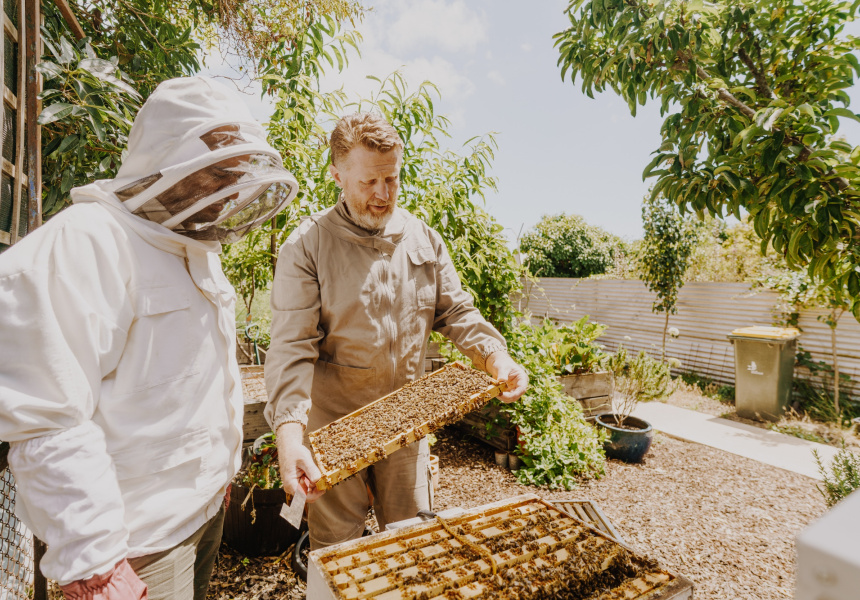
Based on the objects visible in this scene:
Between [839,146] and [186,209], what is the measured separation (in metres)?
2.95

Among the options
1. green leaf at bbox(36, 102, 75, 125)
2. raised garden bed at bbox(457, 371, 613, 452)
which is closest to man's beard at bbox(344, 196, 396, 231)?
green leaf at bbox(36, 102, 75, 125)

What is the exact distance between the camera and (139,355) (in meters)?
1.31

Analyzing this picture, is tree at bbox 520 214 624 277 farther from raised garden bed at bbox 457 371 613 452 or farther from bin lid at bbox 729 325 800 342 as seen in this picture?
raised garden bed at bbox 457 371 613 452

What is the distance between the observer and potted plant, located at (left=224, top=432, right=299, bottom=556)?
3111 millimetres

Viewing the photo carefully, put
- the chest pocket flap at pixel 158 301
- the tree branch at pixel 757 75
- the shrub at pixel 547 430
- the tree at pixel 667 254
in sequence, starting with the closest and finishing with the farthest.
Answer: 1. the chest pocket flap at pixel 158 301
2. the tree branch at pixel 757 75
3. the shrub at pixel 547 430
4. the tree at pixel 667 254

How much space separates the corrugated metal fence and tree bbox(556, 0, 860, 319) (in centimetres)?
298

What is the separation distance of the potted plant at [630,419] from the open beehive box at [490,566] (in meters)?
3.70

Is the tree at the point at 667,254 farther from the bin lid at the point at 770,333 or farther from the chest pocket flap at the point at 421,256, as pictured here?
the chest pocket flap at the point at 421,256

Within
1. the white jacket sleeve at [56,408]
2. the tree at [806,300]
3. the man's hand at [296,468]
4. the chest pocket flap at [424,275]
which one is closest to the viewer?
the white jacket sleeve at [56,408]

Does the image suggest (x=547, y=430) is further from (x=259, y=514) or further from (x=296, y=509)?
(x=296, y=509)

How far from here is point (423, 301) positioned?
2361 millimetres

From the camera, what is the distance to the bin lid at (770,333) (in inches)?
262

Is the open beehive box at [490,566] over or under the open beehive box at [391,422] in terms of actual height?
under

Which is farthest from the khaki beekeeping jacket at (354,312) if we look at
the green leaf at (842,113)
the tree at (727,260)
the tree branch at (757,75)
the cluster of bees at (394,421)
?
the tree at (727,260)
